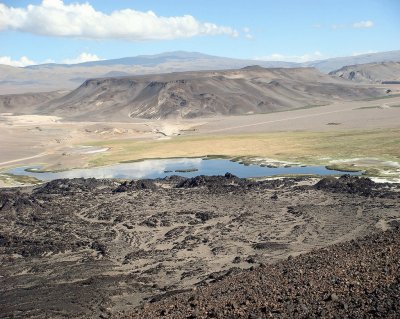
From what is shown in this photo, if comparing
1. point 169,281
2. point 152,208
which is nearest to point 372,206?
point 152,208

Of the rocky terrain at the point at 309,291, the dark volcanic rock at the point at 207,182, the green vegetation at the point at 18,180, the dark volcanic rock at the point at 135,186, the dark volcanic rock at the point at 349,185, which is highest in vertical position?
the rocky terrain at the point at 309,291

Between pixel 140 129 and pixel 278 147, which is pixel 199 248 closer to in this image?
pixel 278 147

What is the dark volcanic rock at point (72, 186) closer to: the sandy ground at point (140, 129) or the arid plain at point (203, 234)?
the arid plain at point (203, 234)

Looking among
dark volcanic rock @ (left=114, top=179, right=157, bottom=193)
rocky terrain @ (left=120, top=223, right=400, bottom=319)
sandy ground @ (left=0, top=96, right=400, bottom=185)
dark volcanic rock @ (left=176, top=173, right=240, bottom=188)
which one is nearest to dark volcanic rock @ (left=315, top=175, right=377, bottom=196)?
dark volcanic rock @ (left=176, top=173, right=240, bottom=188)

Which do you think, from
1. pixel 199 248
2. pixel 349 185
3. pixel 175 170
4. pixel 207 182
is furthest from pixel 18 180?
pixel 349 185

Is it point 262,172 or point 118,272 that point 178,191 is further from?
point 118,272

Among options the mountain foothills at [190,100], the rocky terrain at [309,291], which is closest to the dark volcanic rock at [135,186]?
the rocky terrain at [309,291]
